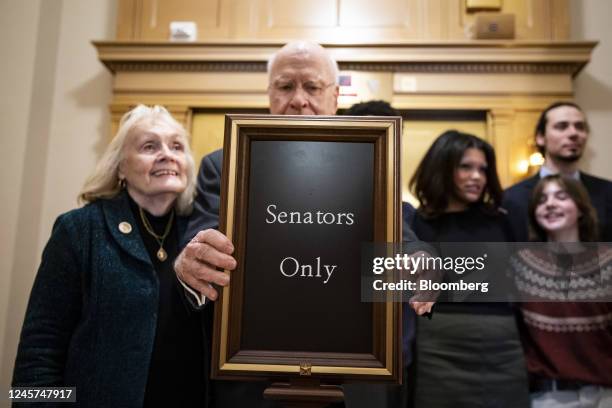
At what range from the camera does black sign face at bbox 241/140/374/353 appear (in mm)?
763

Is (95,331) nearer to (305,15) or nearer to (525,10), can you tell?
(305,15)

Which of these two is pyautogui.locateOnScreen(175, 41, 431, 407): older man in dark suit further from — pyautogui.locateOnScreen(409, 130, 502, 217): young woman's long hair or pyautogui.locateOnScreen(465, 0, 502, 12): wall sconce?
pyautogui.locateOnScreen(465, 0, 502, 12): wall sconce

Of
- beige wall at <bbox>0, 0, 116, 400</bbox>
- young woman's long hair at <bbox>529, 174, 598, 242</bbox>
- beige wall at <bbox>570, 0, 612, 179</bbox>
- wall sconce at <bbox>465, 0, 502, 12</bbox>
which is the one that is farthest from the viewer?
wall sconce at <bbox>465, 0, 502, 12</bbox>

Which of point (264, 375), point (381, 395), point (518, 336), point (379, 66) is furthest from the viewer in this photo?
point (379, 66)

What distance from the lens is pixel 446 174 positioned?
1.57 meters

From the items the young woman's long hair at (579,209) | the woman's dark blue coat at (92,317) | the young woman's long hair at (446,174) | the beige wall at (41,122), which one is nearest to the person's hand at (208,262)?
the woman's dark blue coat at (92,317)

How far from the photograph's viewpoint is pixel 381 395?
116 cm

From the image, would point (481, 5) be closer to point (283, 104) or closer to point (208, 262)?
point (283, 104)

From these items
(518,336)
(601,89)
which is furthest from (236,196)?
(601,89)

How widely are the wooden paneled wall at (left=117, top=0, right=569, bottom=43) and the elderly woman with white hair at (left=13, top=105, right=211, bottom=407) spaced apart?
1.41 meters

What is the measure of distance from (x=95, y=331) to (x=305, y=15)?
1.76 metres

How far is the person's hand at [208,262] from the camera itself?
76 centimetres

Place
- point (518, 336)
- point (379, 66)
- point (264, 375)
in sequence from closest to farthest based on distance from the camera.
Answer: point (264, 375), point (518, 336), point (379, 66)

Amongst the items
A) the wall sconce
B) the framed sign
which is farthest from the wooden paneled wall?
the framed sign
